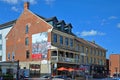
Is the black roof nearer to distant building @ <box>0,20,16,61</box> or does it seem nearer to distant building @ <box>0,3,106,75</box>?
distant building @ <box>0,20,16,61</box>

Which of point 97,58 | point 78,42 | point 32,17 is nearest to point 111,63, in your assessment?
point 97,58

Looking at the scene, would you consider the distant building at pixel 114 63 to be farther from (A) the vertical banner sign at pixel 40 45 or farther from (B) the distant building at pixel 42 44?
(A) the vertical banner sign at pixel 40 45

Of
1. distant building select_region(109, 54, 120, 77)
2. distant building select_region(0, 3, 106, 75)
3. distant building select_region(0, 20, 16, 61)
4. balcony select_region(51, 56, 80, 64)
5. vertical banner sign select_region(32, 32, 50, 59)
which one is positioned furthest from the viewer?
distant building select_region(109, 54, 120, 77)

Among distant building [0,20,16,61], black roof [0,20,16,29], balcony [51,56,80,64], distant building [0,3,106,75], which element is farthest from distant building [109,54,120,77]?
distant building [0,20,16,61]

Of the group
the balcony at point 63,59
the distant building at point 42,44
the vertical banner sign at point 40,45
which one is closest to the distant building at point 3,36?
the distant building at point 42,44

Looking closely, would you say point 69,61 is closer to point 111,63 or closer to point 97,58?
point 97,58

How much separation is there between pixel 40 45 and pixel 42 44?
1.59ft

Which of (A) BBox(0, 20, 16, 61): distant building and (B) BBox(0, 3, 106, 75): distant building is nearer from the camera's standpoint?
(B) BBox(0, 3, 106, 75): distant building

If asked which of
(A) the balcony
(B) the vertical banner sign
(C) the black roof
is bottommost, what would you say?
(A) the balcony

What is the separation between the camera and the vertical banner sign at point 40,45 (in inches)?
2063

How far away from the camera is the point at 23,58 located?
57031 millimetres

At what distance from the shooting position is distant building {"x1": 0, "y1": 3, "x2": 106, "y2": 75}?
170 feet

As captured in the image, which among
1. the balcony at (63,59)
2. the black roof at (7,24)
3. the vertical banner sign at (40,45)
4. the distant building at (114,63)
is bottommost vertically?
the distant building at (114,63)

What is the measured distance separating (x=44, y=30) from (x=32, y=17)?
4.58 m
